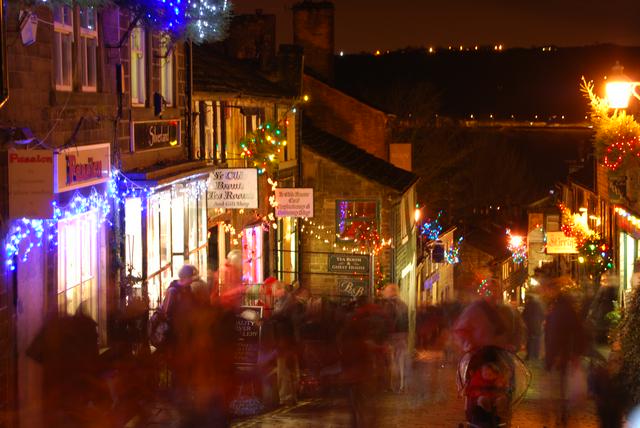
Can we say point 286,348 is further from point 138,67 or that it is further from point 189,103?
point 189,103

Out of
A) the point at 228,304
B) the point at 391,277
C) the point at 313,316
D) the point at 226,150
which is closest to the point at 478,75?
the point at 391,277

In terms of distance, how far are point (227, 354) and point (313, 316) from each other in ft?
14.9

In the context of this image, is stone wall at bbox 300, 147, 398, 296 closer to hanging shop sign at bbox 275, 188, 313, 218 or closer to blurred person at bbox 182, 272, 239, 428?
hanging shop sign at bbox 275, 188, 313, 218

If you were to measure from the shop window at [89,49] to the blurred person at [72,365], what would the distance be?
3.68 m

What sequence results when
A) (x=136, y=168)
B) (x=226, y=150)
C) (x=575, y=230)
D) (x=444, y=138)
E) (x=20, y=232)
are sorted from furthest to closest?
(x=444, y=138) < (x=575, y=230) < (x=226, y=150) < (x=136, y=168) < (x=20, y=232)

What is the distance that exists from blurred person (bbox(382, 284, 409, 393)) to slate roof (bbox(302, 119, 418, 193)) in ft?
36.6

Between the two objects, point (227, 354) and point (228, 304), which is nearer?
point (227, 354)

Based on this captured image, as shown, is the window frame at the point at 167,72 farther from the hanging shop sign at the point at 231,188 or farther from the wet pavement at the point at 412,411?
the wet pavement at the point at 412,411

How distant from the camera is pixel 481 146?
2234 inches

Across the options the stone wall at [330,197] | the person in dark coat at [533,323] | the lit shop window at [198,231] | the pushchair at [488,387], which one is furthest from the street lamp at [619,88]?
the stone wall at [330,197]

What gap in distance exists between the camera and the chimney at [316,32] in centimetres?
3350

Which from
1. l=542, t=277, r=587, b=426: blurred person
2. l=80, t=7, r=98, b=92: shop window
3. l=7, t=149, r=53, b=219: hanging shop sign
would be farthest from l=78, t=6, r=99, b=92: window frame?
l=542, t=277, r=587, b=426: blurred person

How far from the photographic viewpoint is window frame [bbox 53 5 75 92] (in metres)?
11.2

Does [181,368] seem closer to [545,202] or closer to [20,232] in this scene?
[20,232]
